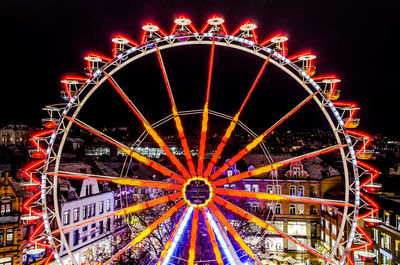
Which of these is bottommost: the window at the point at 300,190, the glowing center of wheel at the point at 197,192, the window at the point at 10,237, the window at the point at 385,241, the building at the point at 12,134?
the window at the point at 385,241

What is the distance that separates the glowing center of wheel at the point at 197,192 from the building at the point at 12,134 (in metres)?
122

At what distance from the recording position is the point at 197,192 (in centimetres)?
1319

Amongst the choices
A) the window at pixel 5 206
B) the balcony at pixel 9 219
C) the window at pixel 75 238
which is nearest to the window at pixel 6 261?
the balcony at pixel 9 219

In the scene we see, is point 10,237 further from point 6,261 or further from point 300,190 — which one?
point 300,190

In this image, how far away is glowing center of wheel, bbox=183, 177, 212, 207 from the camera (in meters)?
13.2

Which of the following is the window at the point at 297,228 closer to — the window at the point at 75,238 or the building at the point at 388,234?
the building at the point at 388,234

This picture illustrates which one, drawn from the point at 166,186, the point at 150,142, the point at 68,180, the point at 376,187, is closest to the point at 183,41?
the point at 166,186

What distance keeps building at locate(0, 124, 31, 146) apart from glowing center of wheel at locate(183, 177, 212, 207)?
12174cm

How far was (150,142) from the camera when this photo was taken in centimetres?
10069

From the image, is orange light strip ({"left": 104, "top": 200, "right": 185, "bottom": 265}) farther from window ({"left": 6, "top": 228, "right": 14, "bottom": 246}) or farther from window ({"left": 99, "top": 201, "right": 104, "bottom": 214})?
window ({"left": 99, "top": 201, "right": 104, "bottom": 214})

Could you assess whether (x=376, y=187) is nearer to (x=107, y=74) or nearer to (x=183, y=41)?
(x=183, y=41)

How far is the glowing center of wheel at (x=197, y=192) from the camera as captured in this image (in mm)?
13156

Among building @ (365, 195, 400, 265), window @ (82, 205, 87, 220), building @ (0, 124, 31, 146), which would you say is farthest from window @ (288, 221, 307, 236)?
building @ (0, 124, 31, 146)

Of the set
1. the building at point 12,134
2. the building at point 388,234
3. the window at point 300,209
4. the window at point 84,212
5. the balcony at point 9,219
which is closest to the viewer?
the building at point 388,234
